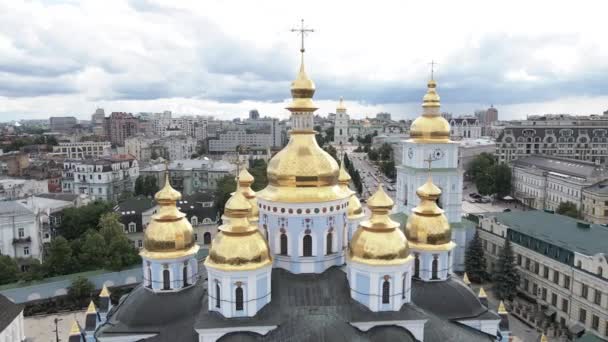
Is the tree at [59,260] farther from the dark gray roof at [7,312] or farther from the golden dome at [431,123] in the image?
the golden dome at [431,123]

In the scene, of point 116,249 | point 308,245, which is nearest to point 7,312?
point 116,249

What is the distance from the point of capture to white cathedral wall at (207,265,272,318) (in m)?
15.0

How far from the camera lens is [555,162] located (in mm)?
53906

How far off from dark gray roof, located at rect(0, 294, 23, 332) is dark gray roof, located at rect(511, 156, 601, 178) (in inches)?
1856

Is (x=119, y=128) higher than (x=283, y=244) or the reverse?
higher

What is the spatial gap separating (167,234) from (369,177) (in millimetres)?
63577

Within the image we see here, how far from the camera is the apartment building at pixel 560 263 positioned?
22750 mm

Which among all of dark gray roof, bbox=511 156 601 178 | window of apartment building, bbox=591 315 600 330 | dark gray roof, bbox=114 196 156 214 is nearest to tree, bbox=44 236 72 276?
dark gray roof, bbox=114 196 156 214

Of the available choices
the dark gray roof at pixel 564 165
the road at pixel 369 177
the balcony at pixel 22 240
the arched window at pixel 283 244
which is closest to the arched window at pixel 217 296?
the arched window at pixel 283 244

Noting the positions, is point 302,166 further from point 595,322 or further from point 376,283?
point 595,322

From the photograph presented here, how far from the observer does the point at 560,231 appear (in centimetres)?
2731

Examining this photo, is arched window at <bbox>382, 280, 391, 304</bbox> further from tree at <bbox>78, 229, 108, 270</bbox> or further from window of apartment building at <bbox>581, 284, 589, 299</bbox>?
tree at <bbox>78, 229, 108, 270</bbox>

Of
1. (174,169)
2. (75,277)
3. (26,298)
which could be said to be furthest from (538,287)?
(174,169)

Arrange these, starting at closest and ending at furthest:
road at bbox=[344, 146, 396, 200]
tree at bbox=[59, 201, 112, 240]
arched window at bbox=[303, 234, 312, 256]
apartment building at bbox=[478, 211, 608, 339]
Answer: arched window at bbox=[303, 234, 312, 256], apartment building at bbox=[478, 211, 608, 339], tree at bbox=[59, 201, 112, 240], road at bbox=[344, 146, 396, 200]
